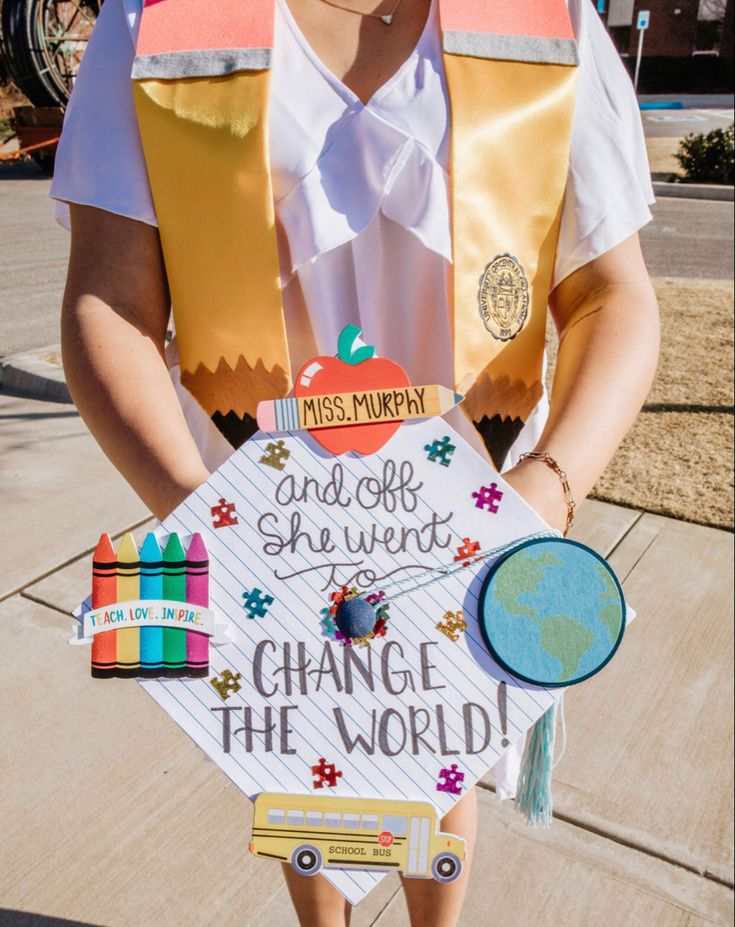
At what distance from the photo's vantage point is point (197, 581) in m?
0.74

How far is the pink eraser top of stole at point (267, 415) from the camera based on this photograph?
2.42 feet

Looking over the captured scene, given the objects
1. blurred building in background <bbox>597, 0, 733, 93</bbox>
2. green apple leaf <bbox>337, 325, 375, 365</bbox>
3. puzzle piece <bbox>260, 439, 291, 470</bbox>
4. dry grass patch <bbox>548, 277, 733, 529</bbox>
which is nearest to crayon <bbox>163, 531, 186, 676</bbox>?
puzzle piece <bbox>260, 439, 291, 470</bbox>

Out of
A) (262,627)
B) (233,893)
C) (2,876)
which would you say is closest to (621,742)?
(233,893)

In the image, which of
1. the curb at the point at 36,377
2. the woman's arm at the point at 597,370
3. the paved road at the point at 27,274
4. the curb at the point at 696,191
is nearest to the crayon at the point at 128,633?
the woman's arm at the point at 597,370

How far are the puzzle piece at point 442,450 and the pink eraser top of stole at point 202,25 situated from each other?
0.52 meters

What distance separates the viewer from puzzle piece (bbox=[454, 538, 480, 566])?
75 cm

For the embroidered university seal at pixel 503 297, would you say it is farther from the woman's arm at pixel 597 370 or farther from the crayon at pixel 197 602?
the crayon at pixel 197 602

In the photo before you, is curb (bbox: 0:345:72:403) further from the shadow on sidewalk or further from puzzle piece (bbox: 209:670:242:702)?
puzzle piece (bbox: 209:670:242:702)

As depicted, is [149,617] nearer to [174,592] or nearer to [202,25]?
[174,592]

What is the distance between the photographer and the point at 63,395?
376cm

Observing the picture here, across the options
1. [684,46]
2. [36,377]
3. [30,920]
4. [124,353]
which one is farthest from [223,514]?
[684,46]

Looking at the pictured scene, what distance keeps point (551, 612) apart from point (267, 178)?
56 centimetres

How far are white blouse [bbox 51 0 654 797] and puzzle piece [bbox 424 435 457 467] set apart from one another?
30 cm

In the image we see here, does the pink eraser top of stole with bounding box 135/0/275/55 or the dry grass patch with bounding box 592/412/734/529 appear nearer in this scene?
the pink eraser top of stole with bounding box 135/0/275/55
